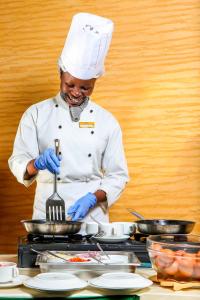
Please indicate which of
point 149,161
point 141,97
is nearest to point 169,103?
point 141,97

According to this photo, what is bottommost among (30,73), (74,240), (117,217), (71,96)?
(117,217)

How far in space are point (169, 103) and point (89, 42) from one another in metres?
1.30

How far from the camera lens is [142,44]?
4.20 metres

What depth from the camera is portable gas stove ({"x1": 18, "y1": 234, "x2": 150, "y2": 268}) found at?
1.99 m

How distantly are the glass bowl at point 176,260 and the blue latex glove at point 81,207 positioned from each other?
1.14m

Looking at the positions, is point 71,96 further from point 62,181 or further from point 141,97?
point 141,97

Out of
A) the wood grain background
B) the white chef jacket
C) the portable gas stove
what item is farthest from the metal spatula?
the wood grain background

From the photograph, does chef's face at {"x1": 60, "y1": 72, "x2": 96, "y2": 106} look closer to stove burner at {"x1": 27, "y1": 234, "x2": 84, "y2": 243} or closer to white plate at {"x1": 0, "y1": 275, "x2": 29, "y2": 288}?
stove burner at {"x1": 27, "y1": 234, "x2": 84, "y2": 243}

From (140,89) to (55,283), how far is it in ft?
9.45

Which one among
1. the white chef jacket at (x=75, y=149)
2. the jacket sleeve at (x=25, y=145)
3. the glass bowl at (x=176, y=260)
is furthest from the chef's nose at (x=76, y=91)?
the glass bowl at (x=176, y=260)

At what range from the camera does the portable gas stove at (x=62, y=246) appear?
199 centimetres

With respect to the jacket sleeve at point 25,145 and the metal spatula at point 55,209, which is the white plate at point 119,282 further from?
the jacket sleeve at point 25,145

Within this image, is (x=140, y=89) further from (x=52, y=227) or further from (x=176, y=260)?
(x=176, y=260)

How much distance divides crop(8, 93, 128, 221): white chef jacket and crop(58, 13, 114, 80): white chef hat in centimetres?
29
